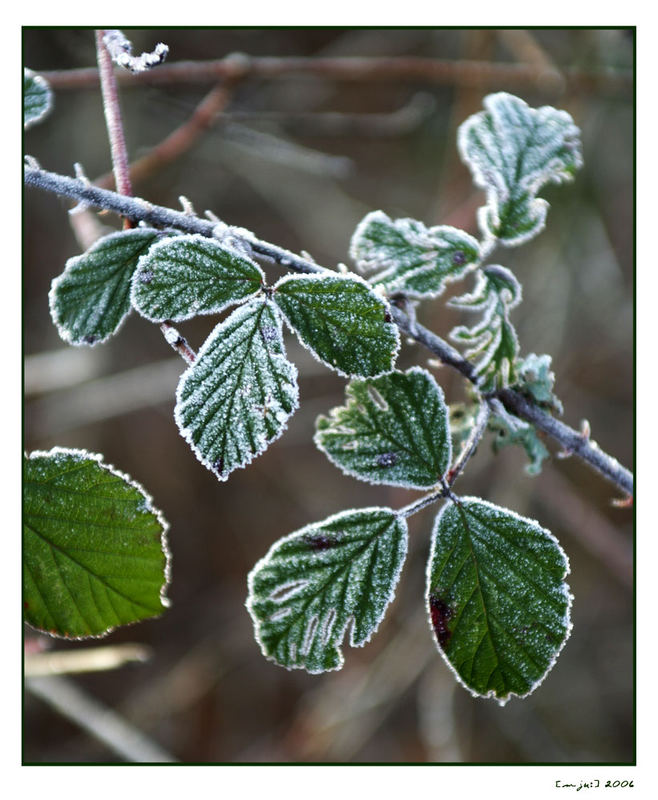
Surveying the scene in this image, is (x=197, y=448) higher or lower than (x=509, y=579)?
higher

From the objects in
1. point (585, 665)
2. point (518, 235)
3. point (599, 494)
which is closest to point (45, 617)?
point (518, 235)

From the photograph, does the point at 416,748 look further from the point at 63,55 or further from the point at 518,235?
the point at 63,55

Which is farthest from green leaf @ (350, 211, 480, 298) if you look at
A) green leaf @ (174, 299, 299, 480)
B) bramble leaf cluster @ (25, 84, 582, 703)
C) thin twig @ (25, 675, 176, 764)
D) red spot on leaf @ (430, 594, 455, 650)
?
thin twig @ (25, 675, 176, 764)

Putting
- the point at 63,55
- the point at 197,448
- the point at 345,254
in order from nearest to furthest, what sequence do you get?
the point at 197,448 < the point at 63,55 < the point at 345,254

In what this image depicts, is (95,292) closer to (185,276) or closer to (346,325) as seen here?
(185,276)

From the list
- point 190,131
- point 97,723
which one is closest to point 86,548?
point 190,131

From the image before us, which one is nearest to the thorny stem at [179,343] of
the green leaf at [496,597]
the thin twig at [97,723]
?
the green leaf at [496,597]
